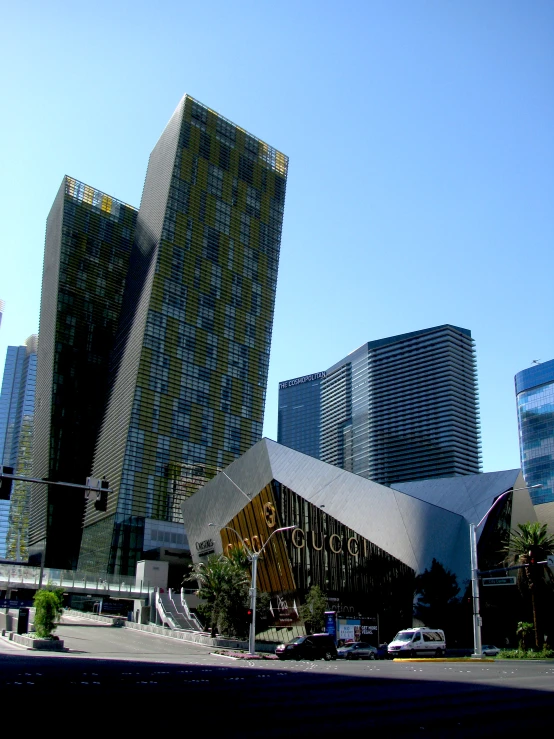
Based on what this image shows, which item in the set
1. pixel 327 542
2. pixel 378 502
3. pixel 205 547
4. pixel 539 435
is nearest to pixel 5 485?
pixel 327 542

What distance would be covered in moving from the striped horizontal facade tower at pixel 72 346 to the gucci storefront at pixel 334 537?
89517 millimetres

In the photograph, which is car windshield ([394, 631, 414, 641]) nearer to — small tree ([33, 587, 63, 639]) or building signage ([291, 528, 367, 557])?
building signage ([291, 528, 367, 557])

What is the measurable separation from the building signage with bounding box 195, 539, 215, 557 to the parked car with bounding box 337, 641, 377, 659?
27592 mm

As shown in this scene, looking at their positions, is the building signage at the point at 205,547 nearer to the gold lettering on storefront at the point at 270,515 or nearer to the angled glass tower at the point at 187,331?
the gold lettering on storefront at the point at 270,515

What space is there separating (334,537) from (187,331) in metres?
87.7

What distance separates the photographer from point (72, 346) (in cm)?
16012

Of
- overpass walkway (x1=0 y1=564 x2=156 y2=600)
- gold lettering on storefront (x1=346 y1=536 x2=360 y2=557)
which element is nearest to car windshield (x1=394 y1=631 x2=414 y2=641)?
gold lettering on storefront (x1=346 y1=536 x2=360 y2=557)

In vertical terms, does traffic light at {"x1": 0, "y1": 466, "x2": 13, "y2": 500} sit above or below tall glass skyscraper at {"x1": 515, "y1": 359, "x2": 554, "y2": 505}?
below

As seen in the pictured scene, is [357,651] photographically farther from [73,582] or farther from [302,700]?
[73,582]

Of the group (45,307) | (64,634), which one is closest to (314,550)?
(64,634)

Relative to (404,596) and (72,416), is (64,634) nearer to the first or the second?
(404,596)

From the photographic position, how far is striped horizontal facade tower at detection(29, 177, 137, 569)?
147m

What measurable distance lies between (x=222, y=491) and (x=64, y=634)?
802 inches

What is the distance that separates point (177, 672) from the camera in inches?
1047
